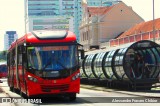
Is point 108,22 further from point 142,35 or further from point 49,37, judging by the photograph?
point 49,37

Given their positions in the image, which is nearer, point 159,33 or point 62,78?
point 62,78

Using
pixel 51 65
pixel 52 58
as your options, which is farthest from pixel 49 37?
pixel 51 65

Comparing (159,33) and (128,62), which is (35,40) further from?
(159,33)

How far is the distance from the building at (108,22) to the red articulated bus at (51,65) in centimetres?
7142

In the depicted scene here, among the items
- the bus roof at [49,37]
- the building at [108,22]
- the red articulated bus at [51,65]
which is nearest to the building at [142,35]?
the building at [108,22]

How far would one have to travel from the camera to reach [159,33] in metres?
54.5

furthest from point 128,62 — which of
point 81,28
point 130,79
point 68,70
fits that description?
point 81,28

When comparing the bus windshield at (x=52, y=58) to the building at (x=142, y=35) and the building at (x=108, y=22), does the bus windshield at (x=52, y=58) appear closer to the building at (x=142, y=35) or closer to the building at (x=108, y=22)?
the building at (x=142, y=35)

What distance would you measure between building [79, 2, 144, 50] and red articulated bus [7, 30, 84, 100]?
7142cm

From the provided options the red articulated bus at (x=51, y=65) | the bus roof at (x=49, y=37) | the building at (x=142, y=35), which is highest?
the building at (x=142, y=35)

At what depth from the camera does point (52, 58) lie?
19.8 m

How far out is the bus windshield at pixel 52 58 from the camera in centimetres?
1973

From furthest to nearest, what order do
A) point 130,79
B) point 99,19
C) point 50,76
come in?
1. point 99,19
2. point 130,79
3. point 50,76

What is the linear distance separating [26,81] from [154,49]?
13.5 meters
